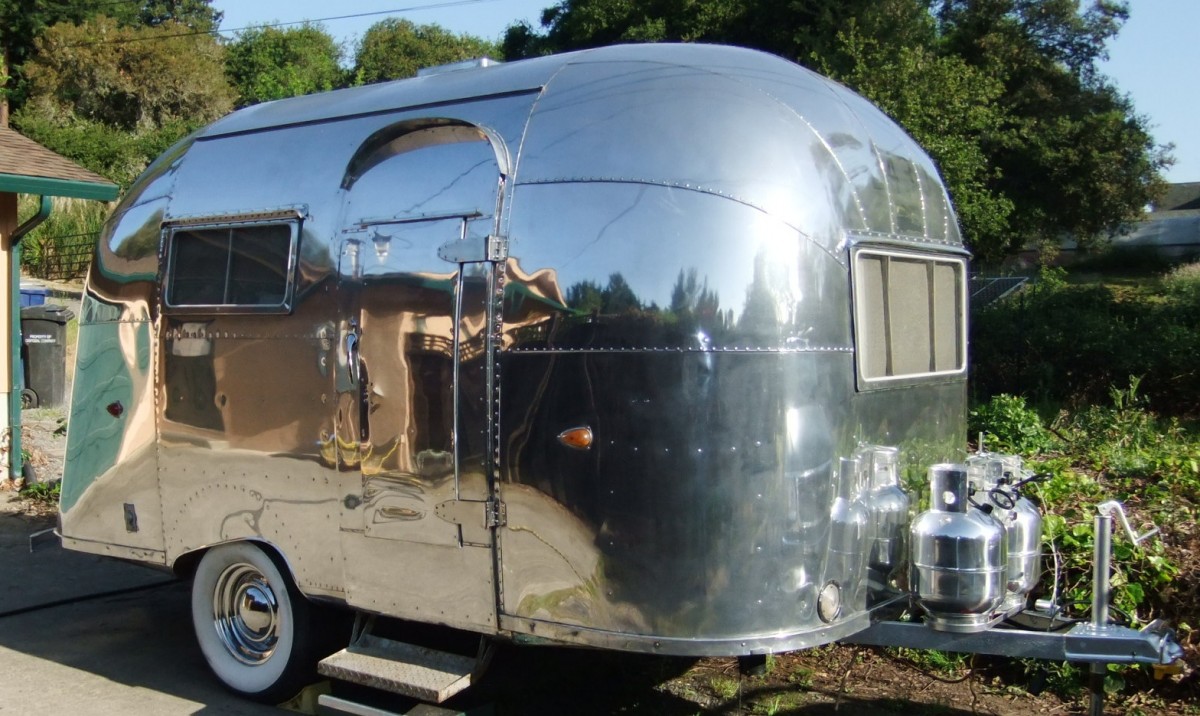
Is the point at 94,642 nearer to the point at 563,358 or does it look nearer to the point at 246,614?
the point at 246,614

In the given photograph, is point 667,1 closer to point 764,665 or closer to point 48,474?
point 48,474

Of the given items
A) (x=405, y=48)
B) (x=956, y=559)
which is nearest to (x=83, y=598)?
(x=956, y=559)

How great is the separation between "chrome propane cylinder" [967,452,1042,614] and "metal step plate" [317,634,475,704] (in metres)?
2.31

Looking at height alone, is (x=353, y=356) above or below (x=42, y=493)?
above

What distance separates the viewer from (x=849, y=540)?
4391 mm

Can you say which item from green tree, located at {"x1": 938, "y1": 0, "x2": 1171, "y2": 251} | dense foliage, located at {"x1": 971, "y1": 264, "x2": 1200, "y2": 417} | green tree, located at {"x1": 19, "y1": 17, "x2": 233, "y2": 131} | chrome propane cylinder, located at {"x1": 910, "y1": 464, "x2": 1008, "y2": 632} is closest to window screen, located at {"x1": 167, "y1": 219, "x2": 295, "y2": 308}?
chrome propane cylinder, located at {"x1": 910, "y1": 464, "x2": 1008, "y2": 632}

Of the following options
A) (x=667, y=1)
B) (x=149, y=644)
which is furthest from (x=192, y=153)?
(x=667, y=1)

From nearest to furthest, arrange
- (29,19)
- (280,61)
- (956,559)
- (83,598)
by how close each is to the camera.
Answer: (956,559) < (83,598) < (29,19) < (280,61)

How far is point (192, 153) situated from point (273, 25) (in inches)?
2139

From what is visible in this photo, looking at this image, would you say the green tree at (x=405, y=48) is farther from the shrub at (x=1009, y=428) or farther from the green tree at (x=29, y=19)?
the shrub at (x=1009, y=428)

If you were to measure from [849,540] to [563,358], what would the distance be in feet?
4.36

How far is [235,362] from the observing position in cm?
552

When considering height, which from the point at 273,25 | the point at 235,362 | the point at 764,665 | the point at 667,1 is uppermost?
the point at 273,25

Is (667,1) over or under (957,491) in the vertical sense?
over
